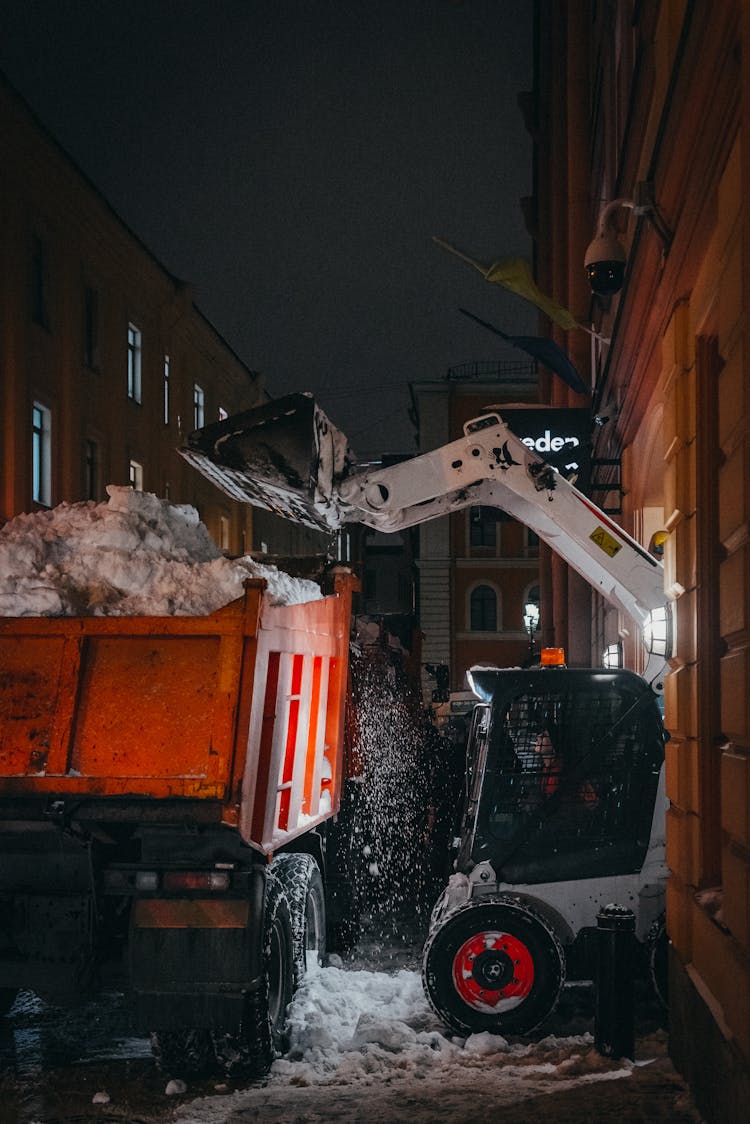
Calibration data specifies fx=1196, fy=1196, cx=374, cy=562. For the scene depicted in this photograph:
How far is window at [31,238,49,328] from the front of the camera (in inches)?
820

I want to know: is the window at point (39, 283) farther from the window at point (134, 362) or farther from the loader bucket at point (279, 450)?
the loader bucket at point (279, 450)

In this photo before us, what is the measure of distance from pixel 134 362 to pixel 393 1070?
73.8 ft

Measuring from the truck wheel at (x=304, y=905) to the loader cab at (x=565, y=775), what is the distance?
3.11 ft

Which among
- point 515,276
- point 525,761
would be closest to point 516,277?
point 515,276

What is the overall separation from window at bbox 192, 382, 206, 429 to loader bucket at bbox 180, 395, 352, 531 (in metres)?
23.9

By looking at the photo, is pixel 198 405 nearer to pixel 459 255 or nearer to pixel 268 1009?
pixel 459 255

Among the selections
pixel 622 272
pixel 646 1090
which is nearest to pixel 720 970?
pixel 646 1090

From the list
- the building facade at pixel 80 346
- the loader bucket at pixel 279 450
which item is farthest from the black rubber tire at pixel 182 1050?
the building facade at pixel 80 346

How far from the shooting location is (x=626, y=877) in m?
6.95

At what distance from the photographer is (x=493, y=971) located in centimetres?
669

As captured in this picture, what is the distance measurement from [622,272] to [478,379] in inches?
1544

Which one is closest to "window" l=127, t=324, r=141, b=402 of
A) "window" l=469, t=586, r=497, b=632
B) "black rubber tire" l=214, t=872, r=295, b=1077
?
"black rubber tire" l=214, t=872, r=295, b=1077

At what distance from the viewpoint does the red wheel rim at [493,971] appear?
21.8 ft

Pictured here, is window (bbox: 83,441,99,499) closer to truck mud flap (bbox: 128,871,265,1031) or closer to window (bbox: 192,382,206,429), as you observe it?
window (bbox: 192,382,206,429)
